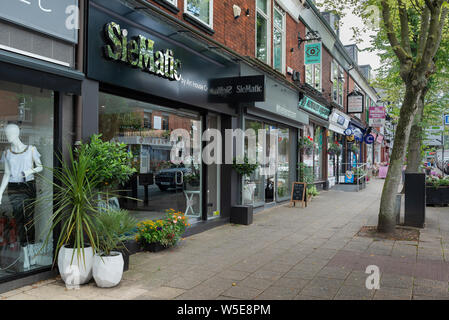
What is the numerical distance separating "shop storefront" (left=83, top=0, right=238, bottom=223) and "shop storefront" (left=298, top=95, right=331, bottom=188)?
6.63 meters

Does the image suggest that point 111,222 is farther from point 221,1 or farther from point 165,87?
point 221,1

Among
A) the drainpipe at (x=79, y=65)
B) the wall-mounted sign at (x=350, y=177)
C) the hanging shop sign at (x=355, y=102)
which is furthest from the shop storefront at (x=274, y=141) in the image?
the hanging shop sign at (x=355, y=102)

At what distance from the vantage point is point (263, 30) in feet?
39.5

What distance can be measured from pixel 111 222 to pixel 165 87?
3.07 metres

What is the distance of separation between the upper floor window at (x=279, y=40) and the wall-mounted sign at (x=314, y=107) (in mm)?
1952

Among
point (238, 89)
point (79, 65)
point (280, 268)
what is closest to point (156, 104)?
point (238, 89)

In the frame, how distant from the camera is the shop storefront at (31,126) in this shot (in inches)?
177

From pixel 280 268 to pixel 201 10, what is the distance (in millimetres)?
6054

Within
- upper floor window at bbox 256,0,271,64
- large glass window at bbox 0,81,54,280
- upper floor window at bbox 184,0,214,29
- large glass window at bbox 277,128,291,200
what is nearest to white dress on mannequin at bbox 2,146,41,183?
large glass window at bbox 0,81,54,280

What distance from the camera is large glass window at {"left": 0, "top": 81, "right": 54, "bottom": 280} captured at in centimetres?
473

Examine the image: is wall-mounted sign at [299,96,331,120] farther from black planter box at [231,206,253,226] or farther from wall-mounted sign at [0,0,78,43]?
wall-mounted sign at [0,0,78,43]

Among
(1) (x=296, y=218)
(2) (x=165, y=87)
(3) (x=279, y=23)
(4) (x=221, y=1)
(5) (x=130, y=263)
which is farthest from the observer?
(3) (x=279, y=23)
